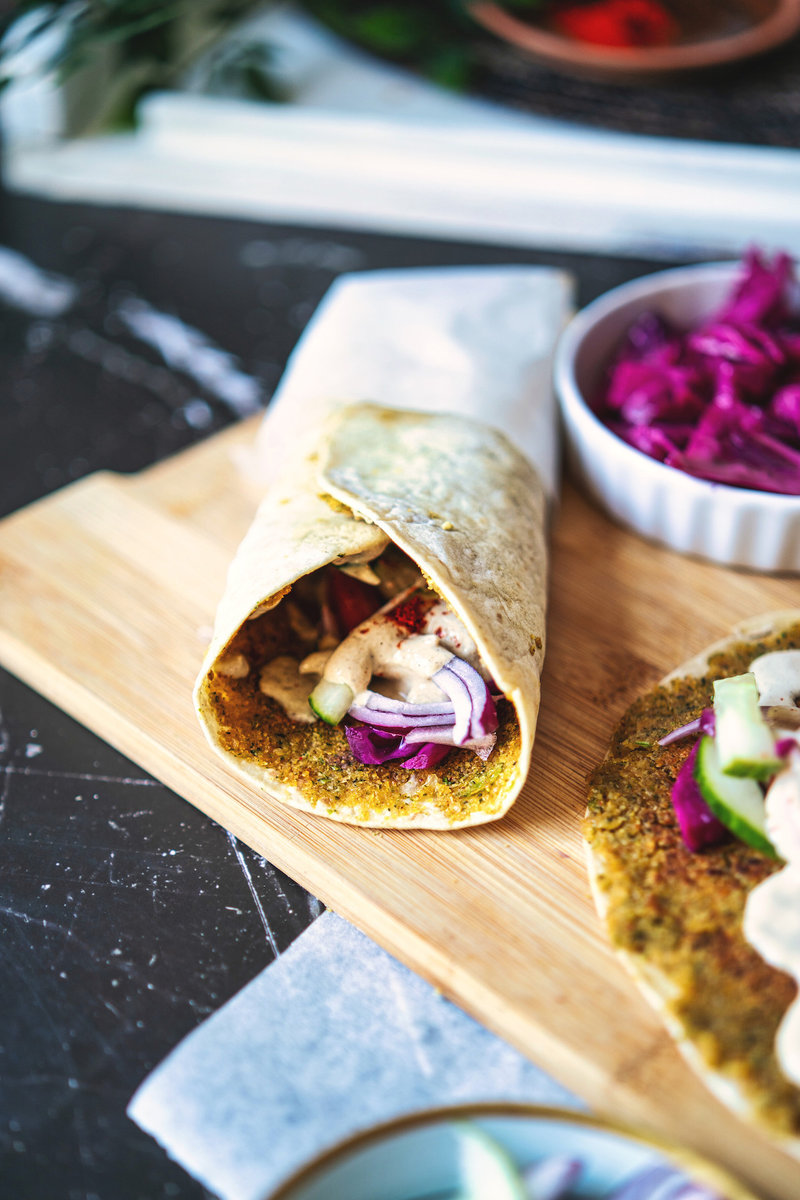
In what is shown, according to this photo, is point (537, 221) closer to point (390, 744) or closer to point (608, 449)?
point (608, 449)

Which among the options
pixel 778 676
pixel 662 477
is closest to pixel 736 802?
pixel 778 676

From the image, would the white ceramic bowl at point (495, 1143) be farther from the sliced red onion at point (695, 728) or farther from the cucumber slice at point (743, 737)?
the sliced red onion at point (695, 728)

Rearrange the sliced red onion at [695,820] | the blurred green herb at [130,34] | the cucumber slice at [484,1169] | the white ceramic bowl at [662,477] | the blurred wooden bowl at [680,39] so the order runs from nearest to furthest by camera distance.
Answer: the cucumber slice at [484,1169]
the sliced red onion at [695,820]
the white ceramic bowl at [662,477]
the blurred green herb at [130,34]
the blurred wooden bowl at [680,39]

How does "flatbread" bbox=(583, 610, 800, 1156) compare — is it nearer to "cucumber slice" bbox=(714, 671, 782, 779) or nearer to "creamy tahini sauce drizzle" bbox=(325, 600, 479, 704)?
"cucumber slice" bbox=(714, 671, 782, 779)

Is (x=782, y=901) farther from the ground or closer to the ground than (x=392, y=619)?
closer to the ground

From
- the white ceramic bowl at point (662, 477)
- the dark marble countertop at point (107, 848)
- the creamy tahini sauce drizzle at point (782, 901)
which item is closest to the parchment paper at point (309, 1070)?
the dark marble countertop at point (107, 848)

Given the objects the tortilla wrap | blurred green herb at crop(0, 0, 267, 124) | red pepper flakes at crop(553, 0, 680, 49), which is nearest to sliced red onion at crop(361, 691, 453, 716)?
the tortilla wrap

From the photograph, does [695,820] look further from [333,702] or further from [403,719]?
[333,702]
